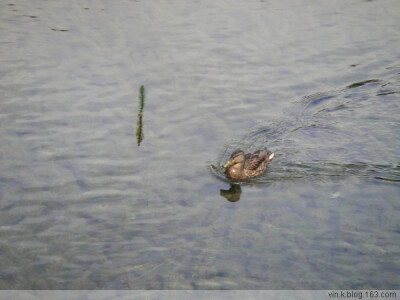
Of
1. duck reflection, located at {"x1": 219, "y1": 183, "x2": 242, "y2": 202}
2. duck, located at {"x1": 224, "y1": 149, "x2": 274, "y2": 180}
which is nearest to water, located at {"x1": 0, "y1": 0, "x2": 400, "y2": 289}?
duck reflection, located at {"x1": 219, "y1": 183, "x2": 242, "y2": 202}

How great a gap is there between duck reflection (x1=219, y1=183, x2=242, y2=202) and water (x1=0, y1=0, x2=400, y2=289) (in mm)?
35

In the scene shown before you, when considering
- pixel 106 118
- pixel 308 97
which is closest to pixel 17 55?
pixel 106 118

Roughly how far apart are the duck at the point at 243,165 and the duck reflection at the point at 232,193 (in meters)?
0.22

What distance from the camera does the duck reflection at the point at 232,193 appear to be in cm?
966

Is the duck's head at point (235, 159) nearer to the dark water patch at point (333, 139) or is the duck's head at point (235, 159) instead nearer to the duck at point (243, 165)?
the duck at point (243, 165)

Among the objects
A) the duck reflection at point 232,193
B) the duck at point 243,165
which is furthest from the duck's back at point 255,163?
the duck reflection at point 232,193

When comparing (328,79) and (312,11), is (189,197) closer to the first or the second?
(328,79)

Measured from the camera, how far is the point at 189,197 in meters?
9.46

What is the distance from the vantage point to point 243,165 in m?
10.3

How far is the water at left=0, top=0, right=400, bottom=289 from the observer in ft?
26.1

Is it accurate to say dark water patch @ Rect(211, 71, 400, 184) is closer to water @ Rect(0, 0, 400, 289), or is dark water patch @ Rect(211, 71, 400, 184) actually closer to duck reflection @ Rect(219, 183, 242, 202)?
water @ Rect(0, 0, 400, 289)

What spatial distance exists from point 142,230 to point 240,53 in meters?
7.92

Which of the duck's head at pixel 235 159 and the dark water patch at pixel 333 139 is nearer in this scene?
the duck's head at pixel 235 159

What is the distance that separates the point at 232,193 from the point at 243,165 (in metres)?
0.65
